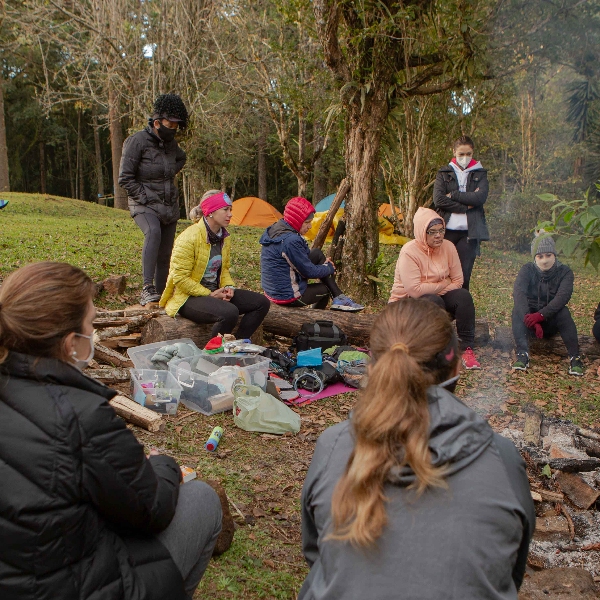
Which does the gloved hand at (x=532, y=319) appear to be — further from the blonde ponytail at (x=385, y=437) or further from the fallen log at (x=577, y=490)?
the blonde ponytail at (x=385, y=437)

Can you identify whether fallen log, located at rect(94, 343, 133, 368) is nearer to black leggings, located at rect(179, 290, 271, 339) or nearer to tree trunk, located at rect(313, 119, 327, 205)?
black leggings, located at rect(179, 290, 271, 339)

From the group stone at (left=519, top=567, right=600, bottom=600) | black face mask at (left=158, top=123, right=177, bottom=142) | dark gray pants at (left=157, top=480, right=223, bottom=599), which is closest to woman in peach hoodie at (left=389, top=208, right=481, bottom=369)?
black face mask at (left=158, top=123, right=177, bottom=142)

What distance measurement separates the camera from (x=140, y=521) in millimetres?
1885

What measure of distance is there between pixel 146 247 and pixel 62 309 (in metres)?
4.25

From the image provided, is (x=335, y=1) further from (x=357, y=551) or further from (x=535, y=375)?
(x=357, y=551)

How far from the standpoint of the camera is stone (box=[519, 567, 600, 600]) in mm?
2641

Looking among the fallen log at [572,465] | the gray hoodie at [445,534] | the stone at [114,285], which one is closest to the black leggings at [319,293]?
the stone at [114,285]

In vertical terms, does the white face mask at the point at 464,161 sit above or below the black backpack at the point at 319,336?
above

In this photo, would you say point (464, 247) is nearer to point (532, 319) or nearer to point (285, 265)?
point (532, 319)

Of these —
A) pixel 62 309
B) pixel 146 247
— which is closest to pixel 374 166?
pixel 146 247

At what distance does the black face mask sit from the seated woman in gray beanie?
12.0 ft

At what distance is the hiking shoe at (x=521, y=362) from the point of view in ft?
19.9

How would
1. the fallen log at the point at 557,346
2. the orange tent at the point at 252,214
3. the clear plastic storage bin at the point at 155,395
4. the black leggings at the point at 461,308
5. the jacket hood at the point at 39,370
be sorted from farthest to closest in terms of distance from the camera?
the orange tent at the point at 252,214 < the fallen log at the point at 557,346 < the black leggings at the point at 461,308 < the clear plastic storage bin at the point at 155,395 < the jacket hood at the point at 39,370

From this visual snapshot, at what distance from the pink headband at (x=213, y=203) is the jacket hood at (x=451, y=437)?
3986mm
